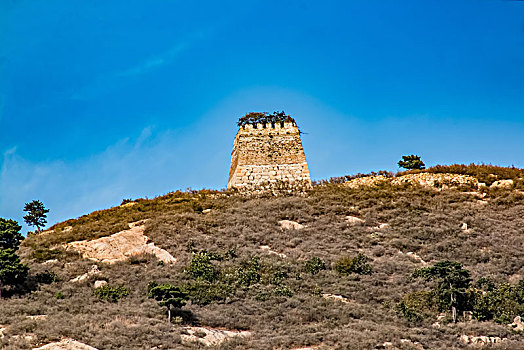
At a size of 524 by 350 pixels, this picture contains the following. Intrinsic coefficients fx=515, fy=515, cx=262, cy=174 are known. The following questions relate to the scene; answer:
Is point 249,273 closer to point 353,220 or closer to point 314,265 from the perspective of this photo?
point 314,265

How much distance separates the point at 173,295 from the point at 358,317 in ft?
21.7

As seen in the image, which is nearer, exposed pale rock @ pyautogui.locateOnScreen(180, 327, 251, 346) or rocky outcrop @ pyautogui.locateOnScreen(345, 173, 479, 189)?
exposed pale rock @ pyautogui.locateOnScreen(180, 327, 251, 346)

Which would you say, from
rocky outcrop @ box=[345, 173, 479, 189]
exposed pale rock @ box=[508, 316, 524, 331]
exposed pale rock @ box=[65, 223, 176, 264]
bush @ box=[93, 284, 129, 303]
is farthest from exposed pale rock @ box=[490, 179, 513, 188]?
bush @ box=[93, 284, 129, 303]

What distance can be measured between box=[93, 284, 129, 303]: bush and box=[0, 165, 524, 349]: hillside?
4.2 inches

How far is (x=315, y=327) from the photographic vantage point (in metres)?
16.9

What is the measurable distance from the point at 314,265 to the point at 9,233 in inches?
509

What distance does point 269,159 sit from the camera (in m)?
38.8

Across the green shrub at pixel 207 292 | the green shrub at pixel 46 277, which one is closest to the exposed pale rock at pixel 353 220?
the green shrub at pixel 207 292

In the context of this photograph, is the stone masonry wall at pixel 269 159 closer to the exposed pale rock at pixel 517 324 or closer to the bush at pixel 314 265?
the bush at pixel 314 265

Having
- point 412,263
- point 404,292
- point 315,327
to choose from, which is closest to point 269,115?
point 412,263

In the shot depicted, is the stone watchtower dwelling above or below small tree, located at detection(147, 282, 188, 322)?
above

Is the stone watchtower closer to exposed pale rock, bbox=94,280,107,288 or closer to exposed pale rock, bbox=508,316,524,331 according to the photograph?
exposed pale rock, bbox=94,280,107,288

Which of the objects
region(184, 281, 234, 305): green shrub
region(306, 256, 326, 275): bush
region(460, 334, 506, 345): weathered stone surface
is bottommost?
region(460, 334, 506, 345): weathered stone surface

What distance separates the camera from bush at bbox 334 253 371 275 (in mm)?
22484
